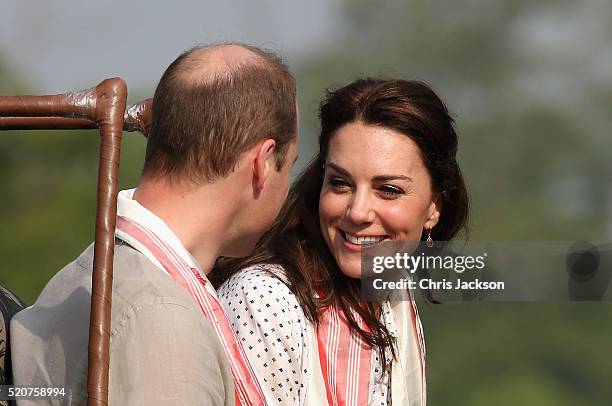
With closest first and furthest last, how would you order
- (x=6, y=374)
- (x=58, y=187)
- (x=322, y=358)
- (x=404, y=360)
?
1. (x=6, y=374)
2. (x=322, y=358)
3. (x=404, y=360)
4. (x=58, y=187)

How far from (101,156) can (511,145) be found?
25094 millimetres

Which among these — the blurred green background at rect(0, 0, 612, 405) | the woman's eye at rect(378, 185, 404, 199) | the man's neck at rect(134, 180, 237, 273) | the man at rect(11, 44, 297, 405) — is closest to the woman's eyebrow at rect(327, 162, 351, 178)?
the woman's eye at rect(378, 185, 404, 199)

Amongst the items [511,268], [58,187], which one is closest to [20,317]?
[511,268]

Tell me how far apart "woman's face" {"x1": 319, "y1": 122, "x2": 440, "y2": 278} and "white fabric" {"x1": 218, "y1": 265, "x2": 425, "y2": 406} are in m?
0.22

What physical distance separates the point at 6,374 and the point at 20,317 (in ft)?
0.38

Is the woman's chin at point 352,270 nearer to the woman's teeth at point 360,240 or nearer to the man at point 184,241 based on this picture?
the woman's teeth at point 360,240

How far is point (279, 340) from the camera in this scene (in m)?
3.25

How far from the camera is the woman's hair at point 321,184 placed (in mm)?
3555

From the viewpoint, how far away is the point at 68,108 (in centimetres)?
230

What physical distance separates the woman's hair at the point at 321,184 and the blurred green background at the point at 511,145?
12803mm

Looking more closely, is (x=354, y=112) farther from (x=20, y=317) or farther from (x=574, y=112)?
(x=574, y=112)

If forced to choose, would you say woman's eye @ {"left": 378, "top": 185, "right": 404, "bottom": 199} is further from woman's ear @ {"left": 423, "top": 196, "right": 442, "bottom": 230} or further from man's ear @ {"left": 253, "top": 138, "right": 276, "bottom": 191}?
man's ear @ {"left": 253, "top": 138, "right": 276, "bottom": 191}

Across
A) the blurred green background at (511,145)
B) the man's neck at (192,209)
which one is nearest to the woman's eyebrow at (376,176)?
the man's neck at (192,209)

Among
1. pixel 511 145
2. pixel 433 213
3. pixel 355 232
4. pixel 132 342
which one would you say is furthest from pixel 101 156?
pixel 511 145
